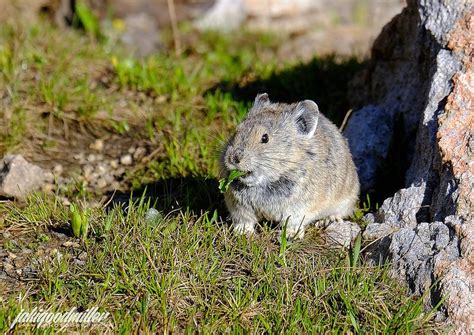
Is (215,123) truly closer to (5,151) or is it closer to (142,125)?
(142,125)

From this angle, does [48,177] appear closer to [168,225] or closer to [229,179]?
[168,225]

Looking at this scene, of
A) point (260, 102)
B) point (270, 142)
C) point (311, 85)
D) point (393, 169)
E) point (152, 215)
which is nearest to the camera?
point (270, 142)

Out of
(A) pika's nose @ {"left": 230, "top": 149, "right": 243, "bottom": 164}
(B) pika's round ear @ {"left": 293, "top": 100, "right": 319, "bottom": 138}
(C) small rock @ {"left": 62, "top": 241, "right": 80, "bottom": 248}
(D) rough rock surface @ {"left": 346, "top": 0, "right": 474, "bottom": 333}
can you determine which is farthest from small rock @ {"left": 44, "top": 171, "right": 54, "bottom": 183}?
(D) rough rock surface @ {"left": 346, "top": 0, "right": 474, "bottom": 333}

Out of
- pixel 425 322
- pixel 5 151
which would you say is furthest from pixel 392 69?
pixel 5 151

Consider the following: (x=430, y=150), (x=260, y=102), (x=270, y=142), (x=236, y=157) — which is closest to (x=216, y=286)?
(x=236, y=157)

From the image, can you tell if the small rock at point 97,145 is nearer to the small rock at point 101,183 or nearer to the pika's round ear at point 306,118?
the small rock at point 101,183
